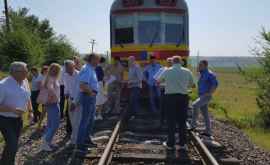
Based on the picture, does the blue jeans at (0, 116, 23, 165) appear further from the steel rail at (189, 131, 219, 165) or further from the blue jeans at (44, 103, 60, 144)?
the steel rail at (189, 131, 219, 165)

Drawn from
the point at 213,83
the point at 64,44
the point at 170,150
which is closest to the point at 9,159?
the point at 170,150

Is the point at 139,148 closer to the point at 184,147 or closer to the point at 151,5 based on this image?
the point at 184,147

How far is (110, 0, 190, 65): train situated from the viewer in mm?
16188

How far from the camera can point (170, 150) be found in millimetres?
9688

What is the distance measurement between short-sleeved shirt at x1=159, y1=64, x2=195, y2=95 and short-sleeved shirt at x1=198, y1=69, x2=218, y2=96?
1004 mm

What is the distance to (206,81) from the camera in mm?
11008

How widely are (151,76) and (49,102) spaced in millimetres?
5360

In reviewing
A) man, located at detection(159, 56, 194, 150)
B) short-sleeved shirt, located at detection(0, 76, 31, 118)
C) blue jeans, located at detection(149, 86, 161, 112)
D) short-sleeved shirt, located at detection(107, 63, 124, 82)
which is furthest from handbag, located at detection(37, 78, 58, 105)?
short-sleeved shirt, located at detection(107, 63, 124, 82)

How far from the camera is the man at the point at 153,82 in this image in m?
14.4

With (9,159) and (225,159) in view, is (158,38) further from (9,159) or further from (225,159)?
(9,159)

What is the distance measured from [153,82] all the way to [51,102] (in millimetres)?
5346

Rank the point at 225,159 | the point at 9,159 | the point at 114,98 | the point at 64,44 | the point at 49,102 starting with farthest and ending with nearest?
the point at 64,44
the point at 114,98
the point at 49,102
the point at 225,159
the point at 9,159

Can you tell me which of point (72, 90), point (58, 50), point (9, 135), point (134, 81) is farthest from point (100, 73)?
point (58, 50)

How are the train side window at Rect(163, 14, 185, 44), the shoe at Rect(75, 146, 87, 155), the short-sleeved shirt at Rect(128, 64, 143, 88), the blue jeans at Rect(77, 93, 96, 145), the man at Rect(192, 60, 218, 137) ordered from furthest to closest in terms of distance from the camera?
the train side window at Rect(163, 14, 185, 44)
the short-sleeved shirt at Rect(128, 64, 143, 88)
the man at Rect(192, 60, 218, 137)
the blue jeans at Rect(77, 93, 96, 145)
the shoe at Rect(75, 146, 87, 155)
